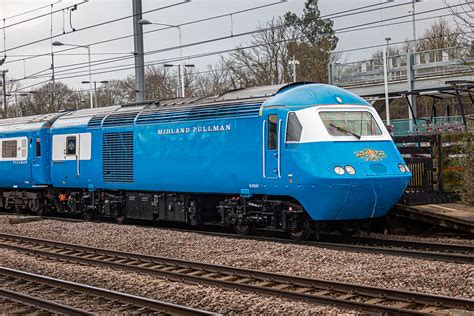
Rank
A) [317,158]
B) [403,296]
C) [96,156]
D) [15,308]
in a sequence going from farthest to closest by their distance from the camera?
[96,156], [317,158], [15,308], [403,296]

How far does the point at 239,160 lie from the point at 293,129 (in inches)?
68.6

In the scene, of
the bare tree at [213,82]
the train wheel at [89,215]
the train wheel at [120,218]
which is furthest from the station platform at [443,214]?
the bare tree at [213,82]

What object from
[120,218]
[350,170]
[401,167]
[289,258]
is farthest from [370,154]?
[120,218]

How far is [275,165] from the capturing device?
1409 centimetres

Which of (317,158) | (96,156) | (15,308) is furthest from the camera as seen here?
(96,156)

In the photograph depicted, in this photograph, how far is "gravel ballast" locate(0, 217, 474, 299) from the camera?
9672mm

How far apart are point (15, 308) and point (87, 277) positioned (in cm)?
217

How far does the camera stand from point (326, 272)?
419 inches

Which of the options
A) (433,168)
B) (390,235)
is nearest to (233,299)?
(390,235)

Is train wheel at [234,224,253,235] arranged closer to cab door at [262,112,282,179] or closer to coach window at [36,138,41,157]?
cab door at [262,112,282,179]

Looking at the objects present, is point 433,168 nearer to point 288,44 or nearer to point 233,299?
point 233,299

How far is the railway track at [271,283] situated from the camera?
834 centimetres

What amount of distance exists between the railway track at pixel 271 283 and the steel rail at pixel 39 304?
2364mm

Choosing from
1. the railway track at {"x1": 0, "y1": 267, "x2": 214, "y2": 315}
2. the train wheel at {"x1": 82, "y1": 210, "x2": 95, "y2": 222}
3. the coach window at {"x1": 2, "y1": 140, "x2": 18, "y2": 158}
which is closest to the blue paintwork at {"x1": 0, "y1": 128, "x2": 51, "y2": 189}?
the coach window at {"x1": 2, "y1": 140, "x2": 18, "y2": 158}
